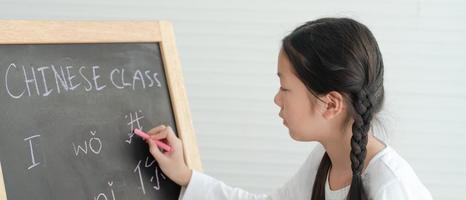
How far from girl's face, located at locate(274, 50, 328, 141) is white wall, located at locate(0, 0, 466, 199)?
0.75 meters

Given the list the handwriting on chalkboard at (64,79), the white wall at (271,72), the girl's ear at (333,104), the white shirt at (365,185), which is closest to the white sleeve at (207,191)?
the white shirt at (365,185)

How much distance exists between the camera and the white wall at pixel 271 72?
2.15m

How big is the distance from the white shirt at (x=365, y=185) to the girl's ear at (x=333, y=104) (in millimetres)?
135

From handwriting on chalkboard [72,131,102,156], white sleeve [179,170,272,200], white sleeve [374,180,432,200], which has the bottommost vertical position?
white sleeve [374,180,432,200]

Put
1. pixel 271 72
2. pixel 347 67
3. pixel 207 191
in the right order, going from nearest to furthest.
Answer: pixel 347 67 → pixel 207 191 → pixel 271 72

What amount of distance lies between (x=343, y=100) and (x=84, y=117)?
20.8 inches

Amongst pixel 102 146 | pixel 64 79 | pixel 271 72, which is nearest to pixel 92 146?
pixel 102 146

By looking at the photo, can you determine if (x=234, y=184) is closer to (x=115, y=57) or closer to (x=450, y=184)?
(x=450, y=184)

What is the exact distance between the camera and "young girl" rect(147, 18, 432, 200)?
4.45 feet

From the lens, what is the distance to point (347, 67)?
1.35 meters

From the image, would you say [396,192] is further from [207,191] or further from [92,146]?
[92,146]

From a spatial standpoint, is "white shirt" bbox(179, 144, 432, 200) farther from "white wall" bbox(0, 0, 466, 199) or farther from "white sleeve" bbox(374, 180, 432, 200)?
"white wall" bbox(0, 0, 466, 199)

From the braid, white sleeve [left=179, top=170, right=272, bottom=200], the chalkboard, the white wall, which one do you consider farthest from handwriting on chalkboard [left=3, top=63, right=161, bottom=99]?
the white wall

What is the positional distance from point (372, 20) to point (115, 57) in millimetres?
1004
